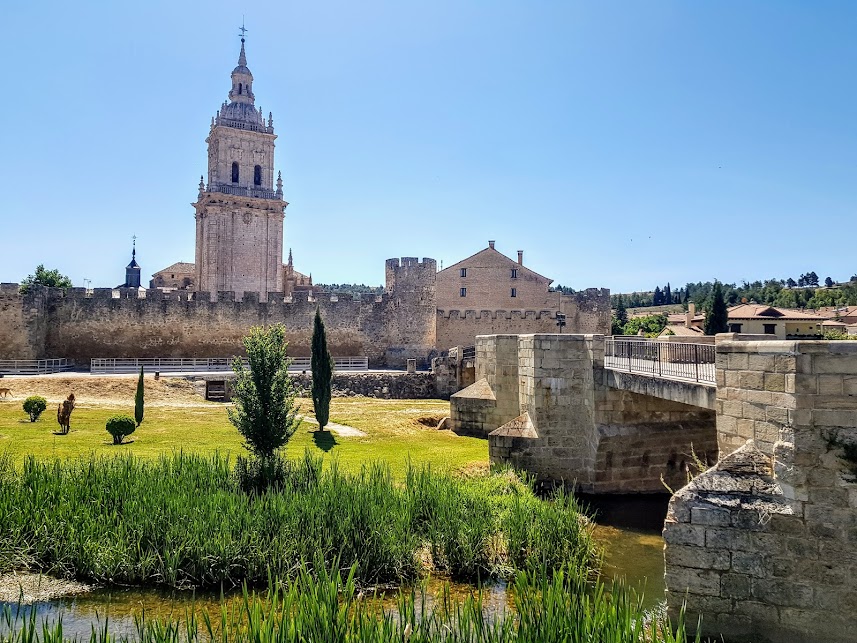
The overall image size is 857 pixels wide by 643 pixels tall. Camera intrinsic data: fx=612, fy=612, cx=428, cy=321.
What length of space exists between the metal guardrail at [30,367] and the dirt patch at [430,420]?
18901mm

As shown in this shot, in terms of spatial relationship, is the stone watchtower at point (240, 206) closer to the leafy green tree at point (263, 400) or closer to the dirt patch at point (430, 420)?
the dirt patch at point (430, 420)

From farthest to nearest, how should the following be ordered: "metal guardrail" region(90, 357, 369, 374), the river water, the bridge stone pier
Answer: "metal guardrail" region(90, 357, 369, 374), the bridge stone pier, the river water

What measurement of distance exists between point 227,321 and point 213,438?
1807 cm

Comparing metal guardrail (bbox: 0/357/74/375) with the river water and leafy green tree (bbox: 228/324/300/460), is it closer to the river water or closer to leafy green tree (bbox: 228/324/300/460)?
leafy green tree (bbox: 228/324/300/460)

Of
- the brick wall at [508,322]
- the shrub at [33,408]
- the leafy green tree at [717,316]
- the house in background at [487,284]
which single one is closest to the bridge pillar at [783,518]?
the shrub at [33,408]

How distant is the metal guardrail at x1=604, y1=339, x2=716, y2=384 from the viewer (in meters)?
10.7

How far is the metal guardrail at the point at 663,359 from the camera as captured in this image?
10666mm

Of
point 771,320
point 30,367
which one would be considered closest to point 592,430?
point 30,367

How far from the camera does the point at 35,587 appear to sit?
804cm

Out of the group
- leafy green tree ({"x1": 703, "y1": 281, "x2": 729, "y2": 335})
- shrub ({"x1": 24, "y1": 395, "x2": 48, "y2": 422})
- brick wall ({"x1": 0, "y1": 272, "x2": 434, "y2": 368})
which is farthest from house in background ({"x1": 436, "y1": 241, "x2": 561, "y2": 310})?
shrub ({"x1": 24, "y1": 395, "x2": 48, "y2": 422})

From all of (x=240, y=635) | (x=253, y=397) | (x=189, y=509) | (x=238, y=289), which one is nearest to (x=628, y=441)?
(x=253, y=397)

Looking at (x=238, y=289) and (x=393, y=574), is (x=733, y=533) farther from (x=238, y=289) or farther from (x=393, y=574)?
(x=238, y=289)

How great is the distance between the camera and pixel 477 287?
46219 millimetres

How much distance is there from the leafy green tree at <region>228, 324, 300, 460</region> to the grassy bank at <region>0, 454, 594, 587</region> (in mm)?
1971
